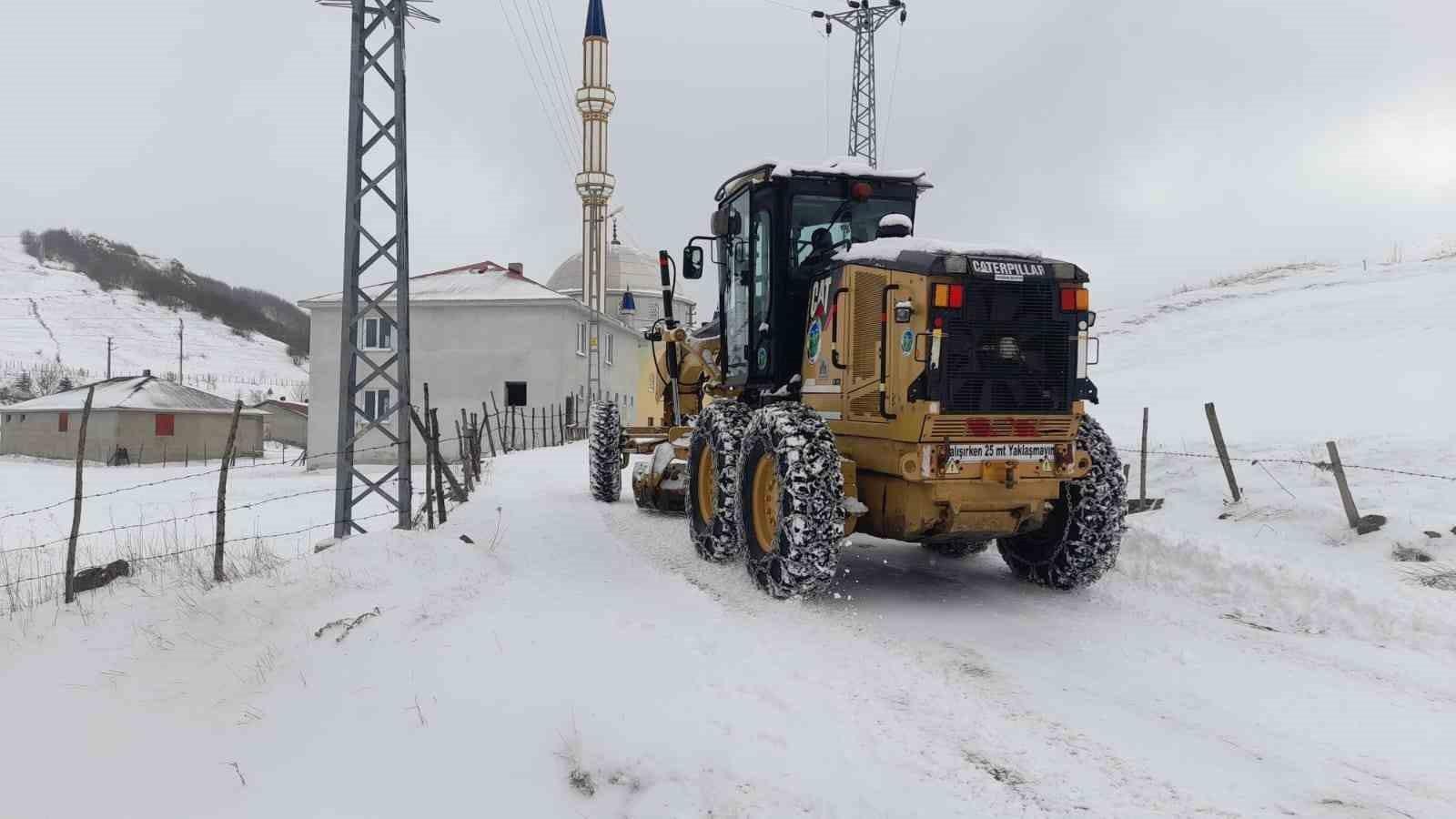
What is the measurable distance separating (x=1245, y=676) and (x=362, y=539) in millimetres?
6739

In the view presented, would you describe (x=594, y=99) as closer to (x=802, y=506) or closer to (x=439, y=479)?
(x=439, y=479)

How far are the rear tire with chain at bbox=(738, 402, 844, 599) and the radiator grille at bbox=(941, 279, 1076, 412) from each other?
0.92m

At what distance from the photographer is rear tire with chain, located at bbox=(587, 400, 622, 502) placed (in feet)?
45.0

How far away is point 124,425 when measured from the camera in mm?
45625

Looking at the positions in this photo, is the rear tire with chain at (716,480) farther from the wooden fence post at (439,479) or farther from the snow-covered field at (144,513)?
the snow-covered field at (144,513)

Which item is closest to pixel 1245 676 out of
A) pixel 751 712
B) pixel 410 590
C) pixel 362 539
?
pixel 751 712

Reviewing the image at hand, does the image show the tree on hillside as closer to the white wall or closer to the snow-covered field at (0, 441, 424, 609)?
the snow-covered field at (0, 441, 424, 609)

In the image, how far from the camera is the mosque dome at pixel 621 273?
5628 centimetres

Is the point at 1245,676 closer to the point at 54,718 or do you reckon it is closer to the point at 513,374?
the point at 54,718

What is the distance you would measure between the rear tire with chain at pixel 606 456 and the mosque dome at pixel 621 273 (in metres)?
42.0

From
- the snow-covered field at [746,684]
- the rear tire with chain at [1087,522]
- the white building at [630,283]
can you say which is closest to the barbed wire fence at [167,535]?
the snow-covered field at [746,684]

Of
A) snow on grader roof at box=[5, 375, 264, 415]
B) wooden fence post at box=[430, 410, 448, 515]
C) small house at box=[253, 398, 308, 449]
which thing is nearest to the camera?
wooden fence post at box=[430, 410, 448, 515]

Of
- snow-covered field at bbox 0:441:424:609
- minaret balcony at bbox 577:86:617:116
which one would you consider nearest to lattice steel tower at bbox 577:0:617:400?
minaret balcony at bbox 577:86:617:116

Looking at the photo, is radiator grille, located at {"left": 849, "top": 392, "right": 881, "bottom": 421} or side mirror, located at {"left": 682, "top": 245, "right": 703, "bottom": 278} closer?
radiator grille, located at {"left": 849, "top": 392, "right": 881, "bottom": 421}
